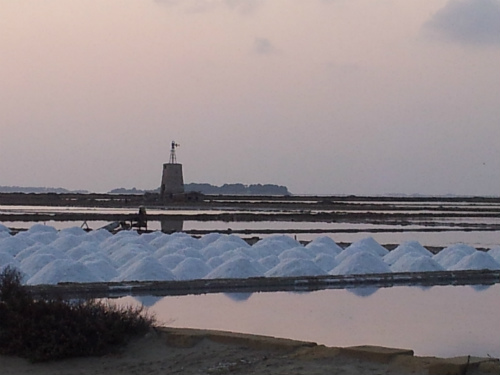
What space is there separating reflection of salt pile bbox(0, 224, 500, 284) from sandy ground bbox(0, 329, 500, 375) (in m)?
4.70

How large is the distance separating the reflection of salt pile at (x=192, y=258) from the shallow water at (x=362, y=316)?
126 cm

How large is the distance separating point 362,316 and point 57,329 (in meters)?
3.76

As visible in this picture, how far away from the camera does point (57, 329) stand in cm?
503

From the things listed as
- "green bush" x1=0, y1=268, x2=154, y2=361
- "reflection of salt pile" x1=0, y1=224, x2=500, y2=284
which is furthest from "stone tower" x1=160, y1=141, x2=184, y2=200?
"green bush" x1=0, y1=268, x2=154, y2=361

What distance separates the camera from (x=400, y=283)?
10.7 metres

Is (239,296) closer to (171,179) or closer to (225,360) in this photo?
(225,360)

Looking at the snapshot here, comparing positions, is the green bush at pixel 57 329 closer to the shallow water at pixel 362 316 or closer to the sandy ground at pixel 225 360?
the sandy ground at pixel 225 360

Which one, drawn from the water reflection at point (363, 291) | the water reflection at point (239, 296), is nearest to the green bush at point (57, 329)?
the water reflection at point (239, 296)

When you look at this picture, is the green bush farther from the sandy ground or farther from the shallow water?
the shallow water

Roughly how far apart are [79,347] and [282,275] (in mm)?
5934

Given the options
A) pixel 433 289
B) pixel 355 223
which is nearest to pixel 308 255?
pixel 433 289

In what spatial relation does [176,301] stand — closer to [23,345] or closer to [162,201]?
[23,345]

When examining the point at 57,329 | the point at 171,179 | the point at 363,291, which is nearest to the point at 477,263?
the point at 363,291

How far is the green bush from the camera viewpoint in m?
4.98
